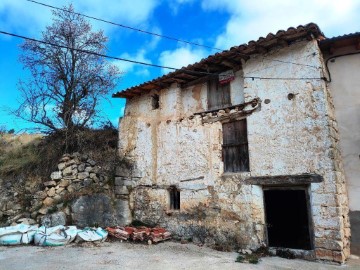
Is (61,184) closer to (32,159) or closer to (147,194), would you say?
(32,159)

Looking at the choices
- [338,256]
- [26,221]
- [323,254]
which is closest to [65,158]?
[26,221]

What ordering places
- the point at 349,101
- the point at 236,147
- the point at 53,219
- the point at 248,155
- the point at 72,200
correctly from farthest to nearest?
the point at 72,200 → the point at 53,219 → the point at 236,147 → the point at 248,155 → the point at 349,101

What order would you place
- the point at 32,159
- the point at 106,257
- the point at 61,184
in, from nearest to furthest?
the point at 106,257
the point at 61,184
the point at 32,159

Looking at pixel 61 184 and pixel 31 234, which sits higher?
pixel 61 184

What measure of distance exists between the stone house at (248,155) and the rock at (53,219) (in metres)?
1.92

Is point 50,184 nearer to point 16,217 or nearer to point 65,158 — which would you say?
point 65,158

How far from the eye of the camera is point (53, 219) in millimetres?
8320

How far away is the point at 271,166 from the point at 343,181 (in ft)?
5.41

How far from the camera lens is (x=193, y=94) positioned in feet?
30.6

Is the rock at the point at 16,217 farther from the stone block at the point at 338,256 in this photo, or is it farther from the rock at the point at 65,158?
the stone block at the point at 338,256

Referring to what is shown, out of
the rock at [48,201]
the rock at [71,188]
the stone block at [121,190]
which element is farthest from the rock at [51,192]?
the stone block at [121,190]

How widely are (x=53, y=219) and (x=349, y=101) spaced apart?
853 centimetres

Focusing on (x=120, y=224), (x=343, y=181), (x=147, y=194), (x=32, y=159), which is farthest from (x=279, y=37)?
(x=32, y=159)

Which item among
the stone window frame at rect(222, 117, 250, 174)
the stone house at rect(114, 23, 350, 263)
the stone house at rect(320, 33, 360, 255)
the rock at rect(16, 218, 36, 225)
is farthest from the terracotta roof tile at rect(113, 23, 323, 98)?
the rock at rect(16, 218, 36, 225)
